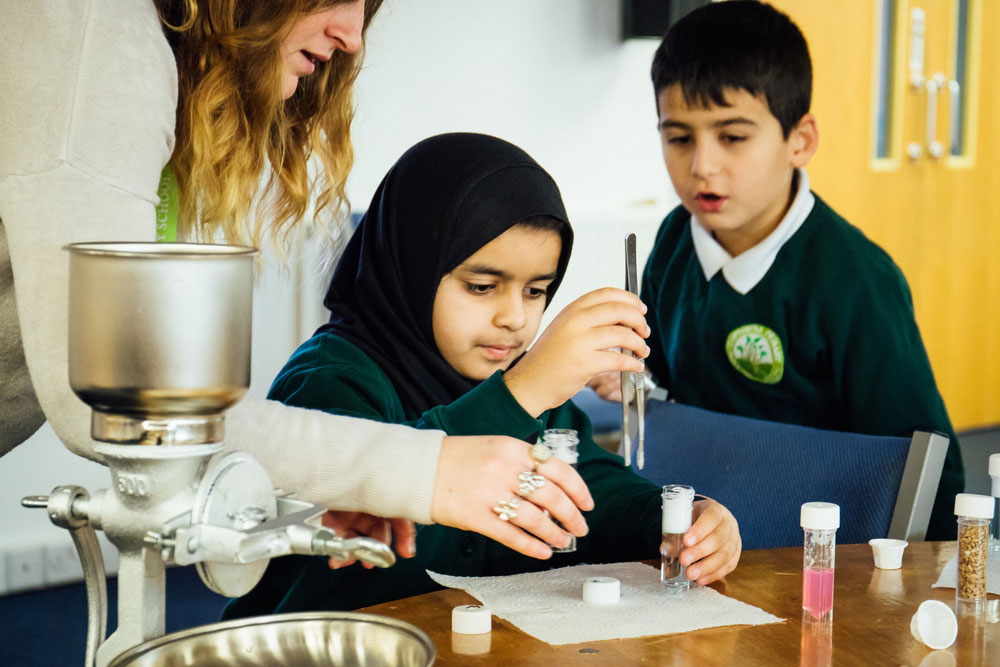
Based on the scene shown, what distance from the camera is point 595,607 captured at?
3.62 ft

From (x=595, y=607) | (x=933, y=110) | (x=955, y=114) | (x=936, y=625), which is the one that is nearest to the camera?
(x=936, y=625)

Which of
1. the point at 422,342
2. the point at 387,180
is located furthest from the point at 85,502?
the point at 387,180

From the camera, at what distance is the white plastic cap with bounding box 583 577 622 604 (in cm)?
112

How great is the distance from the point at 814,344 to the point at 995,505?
757 mm

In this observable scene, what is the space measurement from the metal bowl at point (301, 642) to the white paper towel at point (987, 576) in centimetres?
66

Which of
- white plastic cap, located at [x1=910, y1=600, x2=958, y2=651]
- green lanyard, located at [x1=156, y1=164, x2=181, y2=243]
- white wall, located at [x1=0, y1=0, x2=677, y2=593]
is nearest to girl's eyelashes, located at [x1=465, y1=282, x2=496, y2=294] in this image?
green lanyard, located at [x1=156, y1=164, x2=181, y2=243]

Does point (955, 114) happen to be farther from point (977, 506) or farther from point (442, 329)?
point (977, 506)

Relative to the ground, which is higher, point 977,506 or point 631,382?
point 631,382

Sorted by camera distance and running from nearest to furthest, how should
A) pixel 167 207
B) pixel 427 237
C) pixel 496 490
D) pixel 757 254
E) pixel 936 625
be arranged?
pixel 496 490, pixel 936 625, pixel 167 207, pixel 427 237, pixel 757 254

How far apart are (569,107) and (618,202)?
413 millimetres

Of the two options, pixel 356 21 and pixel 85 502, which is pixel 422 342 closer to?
pixel 356 21

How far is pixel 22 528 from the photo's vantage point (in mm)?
→ 3086

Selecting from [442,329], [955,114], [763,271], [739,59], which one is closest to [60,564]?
[442,329]

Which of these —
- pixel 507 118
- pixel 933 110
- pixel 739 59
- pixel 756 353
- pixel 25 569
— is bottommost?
pixel 25 569
